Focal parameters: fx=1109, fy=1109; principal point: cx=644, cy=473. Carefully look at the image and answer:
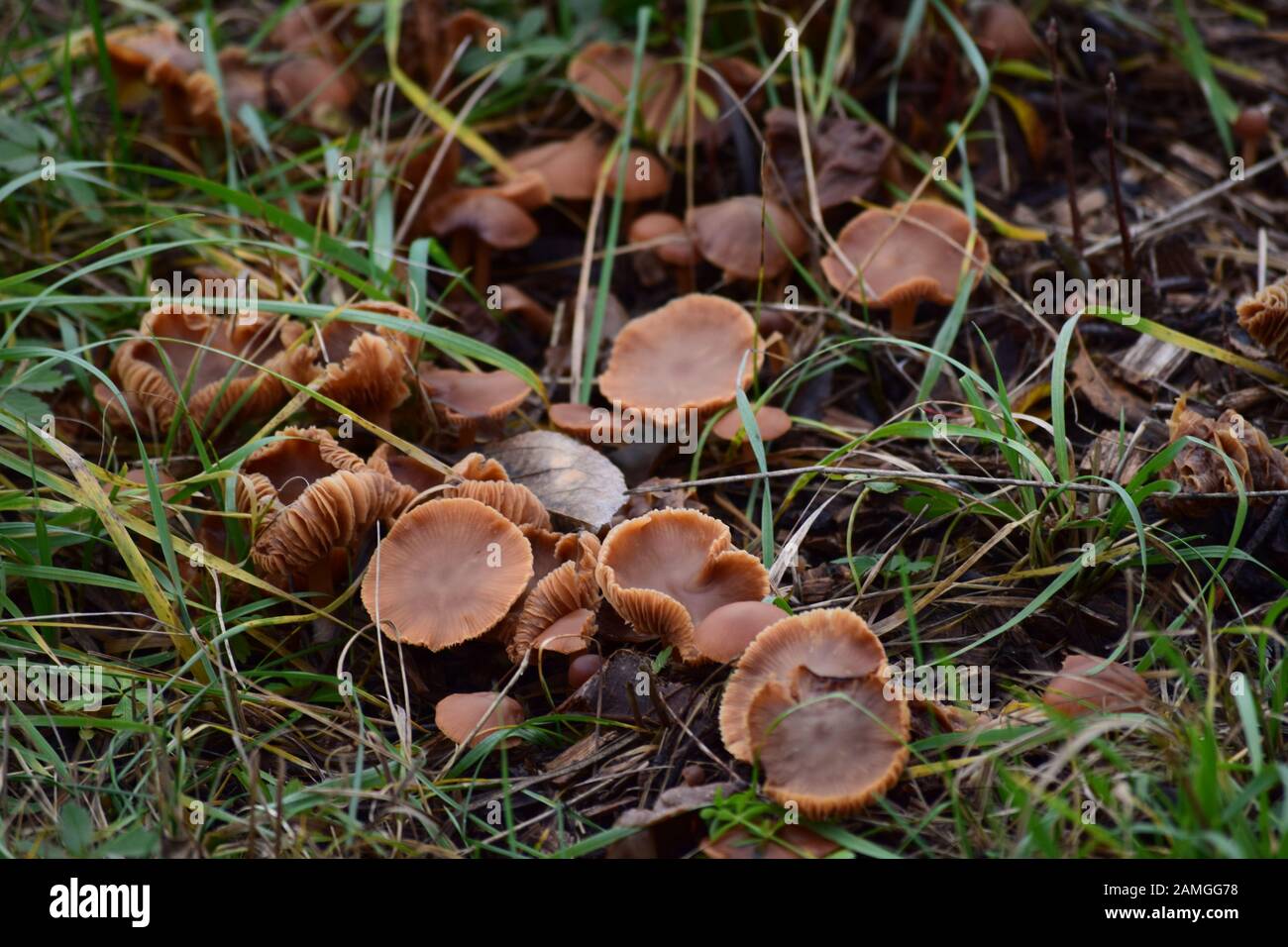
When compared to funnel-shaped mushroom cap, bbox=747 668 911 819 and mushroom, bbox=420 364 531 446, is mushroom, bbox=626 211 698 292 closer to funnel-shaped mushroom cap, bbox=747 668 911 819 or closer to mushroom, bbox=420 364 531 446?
mushroom, bbox=420 364 531 446

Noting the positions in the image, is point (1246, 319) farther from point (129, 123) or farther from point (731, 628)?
point (129, 123)

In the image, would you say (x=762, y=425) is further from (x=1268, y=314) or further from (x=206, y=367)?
(x=206, y=367)

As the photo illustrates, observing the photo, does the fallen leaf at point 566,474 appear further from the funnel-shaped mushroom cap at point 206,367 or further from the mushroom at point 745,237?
the mushroom at point 745,237

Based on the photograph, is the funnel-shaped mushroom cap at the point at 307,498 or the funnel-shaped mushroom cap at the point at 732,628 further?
the funnel-shaped mushroom cap at the point at 307,498

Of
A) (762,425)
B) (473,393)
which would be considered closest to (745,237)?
(762,425)

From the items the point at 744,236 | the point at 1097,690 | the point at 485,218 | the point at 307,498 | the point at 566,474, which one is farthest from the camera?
the point at 485,218

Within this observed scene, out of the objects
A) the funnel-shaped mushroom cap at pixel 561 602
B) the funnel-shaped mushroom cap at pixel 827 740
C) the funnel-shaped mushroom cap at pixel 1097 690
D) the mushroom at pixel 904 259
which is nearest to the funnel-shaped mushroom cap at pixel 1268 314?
the mushroom at pixel 904 259
